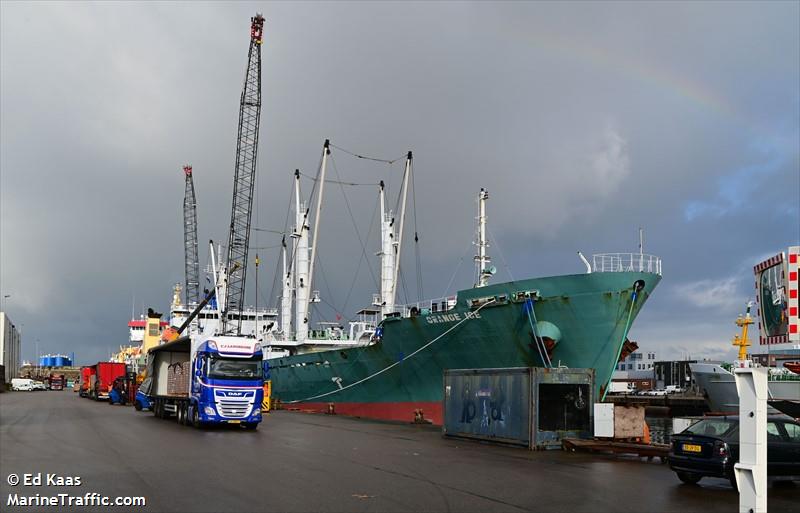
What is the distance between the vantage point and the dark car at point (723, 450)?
13.4 meters

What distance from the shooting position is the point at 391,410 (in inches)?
1437

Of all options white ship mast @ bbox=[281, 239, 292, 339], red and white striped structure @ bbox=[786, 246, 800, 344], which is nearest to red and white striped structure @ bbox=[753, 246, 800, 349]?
red and white striped structure @ bbox=[786, 246, 800, 344]

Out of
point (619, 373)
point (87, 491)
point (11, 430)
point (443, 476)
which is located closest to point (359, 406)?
point (11, 430)

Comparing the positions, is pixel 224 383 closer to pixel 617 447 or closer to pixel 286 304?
pixel 617 447

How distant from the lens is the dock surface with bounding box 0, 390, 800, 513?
11594mm

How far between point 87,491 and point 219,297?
57323 millimetres

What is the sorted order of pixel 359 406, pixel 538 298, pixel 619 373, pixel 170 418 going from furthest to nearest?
pixel 619 373 → pixel 359 406 → pixel 170 418 → pixel 538 298

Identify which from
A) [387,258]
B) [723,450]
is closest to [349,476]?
[723,450]

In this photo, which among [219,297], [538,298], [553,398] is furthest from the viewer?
[219,297]

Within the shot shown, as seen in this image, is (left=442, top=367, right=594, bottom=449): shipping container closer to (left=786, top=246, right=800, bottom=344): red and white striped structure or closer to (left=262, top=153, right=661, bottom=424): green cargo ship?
(left=262, top=153, right=661, bottom=424): green cargo ship

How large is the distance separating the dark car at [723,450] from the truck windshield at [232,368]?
17.7 m

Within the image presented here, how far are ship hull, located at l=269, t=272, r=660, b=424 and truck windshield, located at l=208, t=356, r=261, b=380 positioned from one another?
858 cm

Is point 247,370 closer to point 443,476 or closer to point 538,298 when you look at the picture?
point 538,298

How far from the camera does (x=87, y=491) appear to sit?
12.3 m
